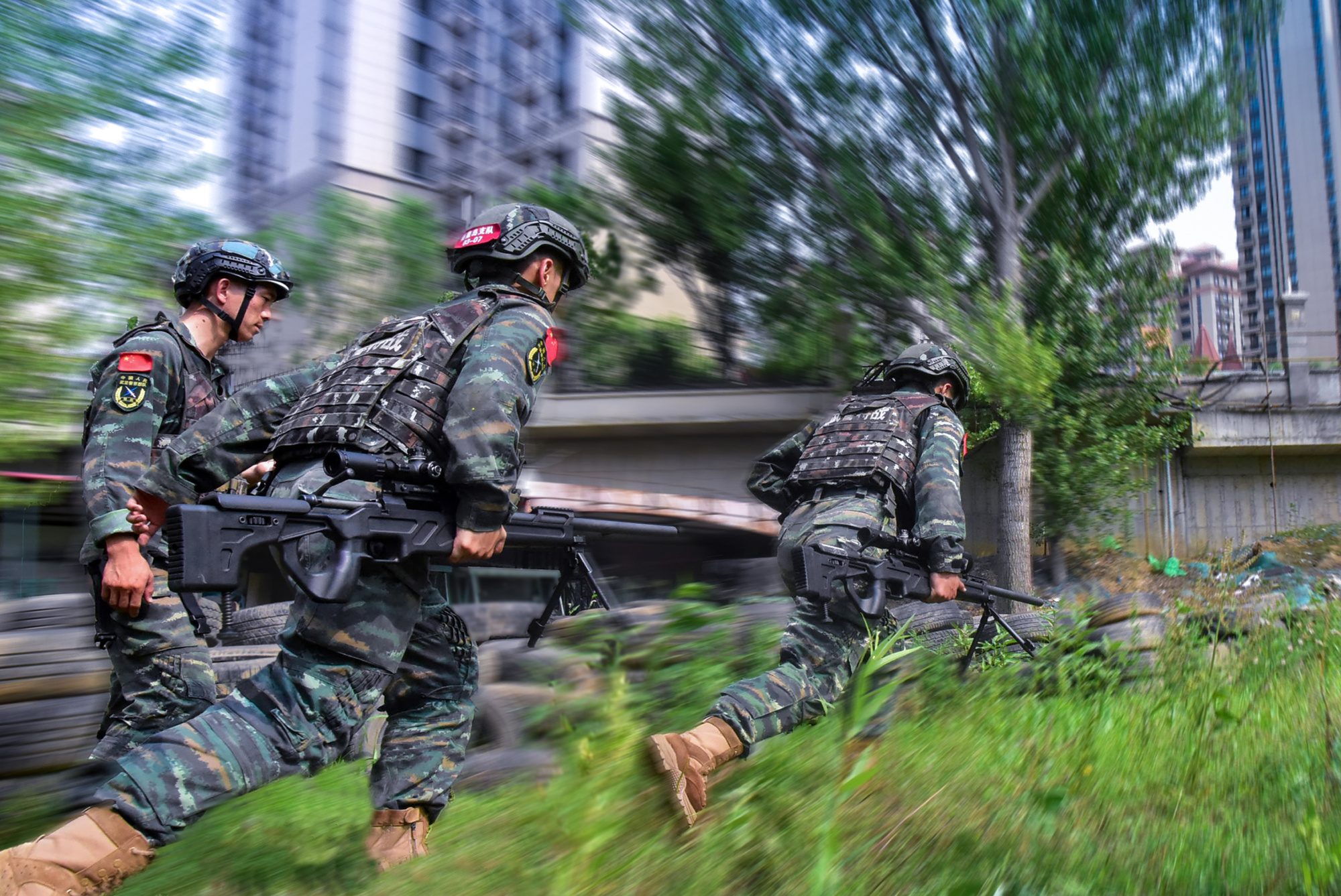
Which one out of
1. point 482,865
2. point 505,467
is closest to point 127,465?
point 505,467

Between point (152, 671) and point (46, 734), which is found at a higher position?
point (152, 671)

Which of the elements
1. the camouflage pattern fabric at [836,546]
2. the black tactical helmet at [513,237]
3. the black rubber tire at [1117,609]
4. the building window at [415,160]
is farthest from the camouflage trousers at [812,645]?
the building window at [415,160]

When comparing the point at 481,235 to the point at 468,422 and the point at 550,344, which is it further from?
the point at 468,422

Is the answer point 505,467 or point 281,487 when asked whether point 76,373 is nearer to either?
point 281,487

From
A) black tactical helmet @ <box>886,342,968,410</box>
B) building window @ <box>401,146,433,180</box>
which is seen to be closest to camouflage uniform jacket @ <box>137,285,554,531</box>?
black tactical helmet @ <box>886,342,968,410</box>

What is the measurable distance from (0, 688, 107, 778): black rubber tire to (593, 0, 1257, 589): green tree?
8143 mm

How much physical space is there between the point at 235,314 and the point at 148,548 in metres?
0.80

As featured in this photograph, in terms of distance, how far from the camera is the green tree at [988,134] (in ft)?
31.6

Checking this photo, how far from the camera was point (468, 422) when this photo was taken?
2.20 m

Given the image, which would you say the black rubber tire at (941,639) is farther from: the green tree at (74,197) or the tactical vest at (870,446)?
the green tree at (74,197)

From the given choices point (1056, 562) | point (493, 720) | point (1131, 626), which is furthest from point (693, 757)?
point (1056, 562)

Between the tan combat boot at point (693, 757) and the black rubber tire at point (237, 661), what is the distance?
211cm

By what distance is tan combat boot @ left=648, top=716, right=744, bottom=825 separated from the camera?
2199mm

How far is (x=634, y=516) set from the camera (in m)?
7.71
